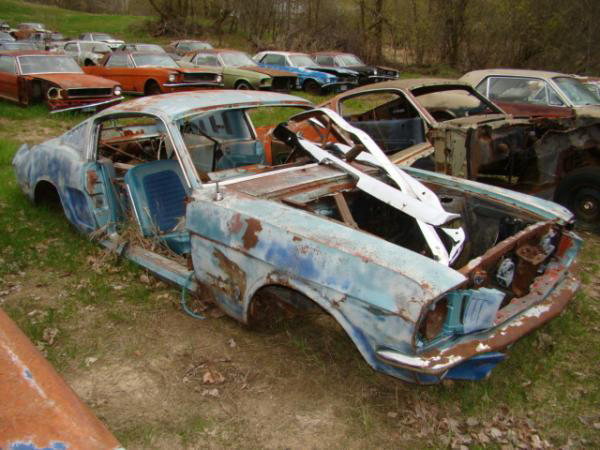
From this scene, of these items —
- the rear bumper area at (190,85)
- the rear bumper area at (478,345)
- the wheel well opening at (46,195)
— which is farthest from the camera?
the rear bumper area at (190,85)

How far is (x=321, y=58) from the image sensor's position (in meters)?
16.4

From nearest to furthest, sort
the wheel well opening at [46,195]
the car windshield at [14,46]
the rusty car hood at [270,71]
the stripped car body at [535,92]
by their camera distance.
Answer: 1. the wheel well opening at [46,195]
2. the stripped car body at [535,92]
3. the rusty car hood at [270,71]
4. the car windshield at [14,46]

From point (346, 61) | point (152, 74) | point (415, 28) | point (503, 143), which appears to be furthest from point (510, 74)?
point (415, 28)

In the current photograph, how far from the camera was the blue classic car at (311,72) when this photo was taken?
14367 millimetres

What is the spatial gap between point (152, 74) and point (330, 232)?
10.7 meters

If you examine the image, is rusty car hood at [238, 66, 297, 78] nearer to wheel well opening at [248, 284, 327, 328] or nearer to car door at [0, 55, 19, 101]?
car door at [0, 55, 19, 101]

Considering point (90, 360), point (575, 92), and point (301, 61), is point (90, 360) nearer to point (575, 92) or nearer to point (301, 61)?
point (575, 92)

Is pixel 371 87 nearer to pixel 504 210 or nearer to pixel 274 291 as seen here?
pixel 504 210

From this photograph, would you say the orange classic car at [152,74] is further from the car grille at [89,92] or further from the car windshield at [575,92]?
the car windshield at [575,92]

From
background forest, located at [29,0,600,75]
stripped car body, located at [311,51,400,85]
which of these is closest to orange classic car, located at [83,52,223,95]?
stripped car body, located at [311,51,400,85]

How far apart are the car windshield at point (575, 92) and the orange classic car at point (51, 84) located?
8.21 metres

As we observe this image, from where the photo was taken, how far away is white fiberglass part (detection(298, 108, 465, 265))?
9.08 ft

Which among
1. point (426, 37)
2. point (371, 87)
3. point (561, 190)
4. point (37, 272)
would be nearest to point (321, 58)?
point (426, 37)

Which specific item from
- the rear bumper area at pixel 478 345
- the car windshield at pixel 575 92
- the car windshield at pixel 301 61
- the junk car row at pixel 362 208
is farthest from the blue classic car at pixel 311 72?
the rear bumper area at pixel 478 345
